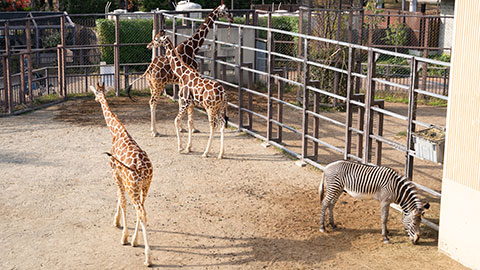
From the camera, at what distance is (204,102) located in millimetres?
11219

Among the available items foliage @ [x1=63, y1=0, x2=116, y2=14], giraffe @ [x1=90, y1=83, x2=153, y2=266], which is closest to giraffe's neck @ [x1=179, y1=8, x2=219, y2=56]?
giraffe @ [x1=90, y1=83, x2=153, y2=266]

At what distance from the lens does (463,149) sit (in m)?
7.11

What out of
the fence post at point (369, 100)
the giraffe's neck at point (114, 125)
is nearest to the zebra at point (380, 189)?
the fence post at point (369, 100)

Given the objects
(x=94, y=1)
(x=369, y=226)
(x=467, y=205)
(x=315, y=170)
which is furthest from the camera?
(x=94, y=1)

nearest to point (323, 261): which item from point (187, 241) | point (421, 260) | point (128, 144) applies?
point (421, 260)

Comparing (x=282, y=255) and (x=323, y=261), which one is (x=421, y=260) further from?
(x=282, y=255)

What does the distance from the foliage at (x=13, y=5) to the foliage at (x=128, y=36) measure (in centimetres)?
616

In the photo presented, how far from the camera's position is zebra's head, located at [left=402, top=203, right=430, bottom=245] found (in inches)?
298

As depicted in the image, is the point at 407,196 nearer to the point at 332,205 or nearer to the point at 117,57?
the point at 332,205

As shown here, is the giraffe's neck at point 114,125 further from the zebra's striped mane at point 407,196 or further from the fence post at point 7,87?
the fence post at point 7,87

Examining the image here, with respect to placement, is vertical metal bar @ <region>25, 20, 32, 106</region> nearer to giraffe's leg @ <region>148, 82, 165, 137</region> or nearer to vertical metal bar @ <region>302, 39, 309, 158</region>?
giraffe's leg @ <region>148, 82, 165, 137</region>

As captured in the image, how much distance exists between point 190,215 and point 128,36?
14825 mm

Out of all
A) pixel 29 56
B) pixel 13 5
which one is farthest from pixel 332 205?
pixel 13 5

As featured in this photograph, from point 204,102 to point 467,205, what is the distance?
5.36m
